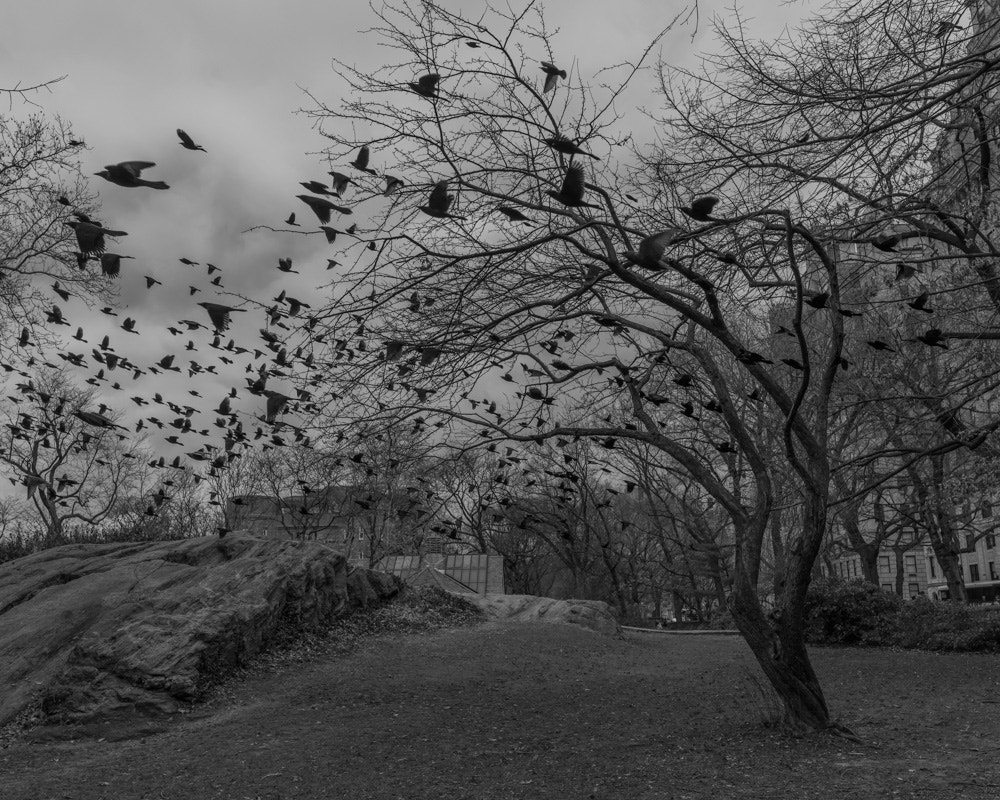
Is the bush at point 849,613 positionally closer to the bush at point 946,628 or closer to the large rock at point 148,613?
the bush at point 946,628

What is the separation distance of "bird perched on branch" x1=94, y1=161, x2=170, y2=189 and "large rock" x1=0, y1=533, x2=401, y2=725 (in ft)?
22.4

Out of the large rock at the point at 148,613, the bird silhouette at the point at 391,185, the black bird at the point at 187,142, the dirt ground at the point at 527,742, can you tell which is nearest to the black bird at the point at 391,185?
the bird silhouette at the point at 391,185

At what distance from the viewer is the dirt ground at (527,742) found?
5637 mm

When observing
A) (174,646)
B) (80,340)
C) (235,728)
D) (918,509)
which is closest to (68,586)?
(174,646)

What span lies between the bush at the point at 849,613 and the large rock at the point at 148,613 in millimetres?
8330

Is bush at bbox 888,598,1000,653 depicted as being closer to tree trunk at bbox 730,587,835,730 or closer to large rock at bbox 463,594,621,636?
large rock at bbox 463,594,621,636

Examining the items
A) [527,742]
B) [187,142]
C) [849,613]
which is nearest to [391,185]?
[187,142]

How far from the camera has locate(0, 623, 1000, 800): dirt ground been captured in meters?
5.64

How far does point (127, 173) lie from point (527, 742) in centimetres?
573

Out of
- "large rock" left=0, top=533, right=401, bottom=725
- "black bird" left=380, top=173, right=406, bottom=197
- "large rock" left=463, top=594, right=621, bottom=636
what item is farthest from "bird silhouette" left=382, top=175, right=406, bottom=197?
"large rock" left=463, top=594, right=621, bottom=636

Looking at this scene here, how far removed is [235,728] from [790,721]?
495 cm

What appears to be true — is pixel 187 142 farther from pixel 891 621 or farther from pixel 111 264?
pixel 891 621

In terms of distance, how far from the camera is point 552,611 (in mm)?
17375

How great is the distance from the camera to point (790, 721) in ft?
22.2
